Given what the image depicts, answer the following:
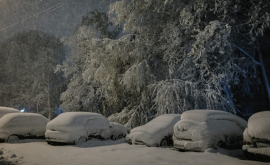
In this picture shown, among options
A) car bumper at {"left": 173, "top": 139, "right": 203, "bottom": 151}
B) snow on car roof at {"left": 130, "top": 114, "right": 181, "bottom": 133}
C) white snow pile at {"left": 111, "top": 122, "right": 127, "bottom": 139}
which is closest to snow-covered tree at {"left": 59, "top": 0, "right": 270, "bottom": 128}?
white snow pile at {"left": 111, "top": 122, "right": 127, "bottom": 139}

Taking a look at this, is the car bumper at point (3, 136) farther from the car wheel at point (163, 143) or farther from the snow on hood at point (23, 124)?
the car wheel at point (163, 143)

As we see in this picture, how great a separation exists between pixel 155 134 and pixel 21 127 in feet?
21.2

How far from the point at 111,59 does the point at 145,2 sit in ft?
14.8

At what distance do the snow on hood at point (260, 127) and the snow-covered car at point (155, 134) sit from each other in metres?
3.02

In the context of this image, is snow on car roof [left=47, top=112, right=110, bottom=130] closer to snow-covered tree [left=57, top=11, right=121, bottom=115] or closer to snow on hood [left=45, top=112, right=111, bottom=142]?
snow on hood [left=45, top=112, right=111, bottom=142]

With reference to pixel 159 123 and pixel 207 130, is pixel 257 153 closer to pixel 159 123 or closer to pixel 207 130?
pixel 207 130

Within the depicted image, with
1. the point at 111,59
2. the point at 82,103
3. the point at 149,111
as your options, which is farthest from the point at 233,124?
the point at 82,103

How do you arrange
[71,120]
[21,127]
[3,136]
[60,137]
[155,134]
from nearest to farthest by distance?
[155,134] < [60,137] < [71,120] < [3,136] < [21,127]

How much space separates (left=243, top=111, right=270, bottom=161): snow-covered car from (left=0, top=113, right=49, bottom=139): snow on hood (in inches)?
359

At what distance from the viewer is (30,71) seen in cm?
3225

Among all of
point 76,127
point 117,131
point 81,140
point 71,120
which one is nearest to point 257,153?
point 117,131

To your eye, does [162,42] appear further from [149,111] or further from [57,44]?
[57,44]

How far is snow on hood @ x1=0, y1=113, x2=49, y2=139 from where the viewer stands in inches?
411

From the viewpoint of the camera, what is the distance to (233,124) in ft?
25.7
